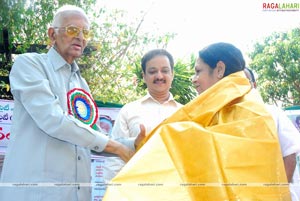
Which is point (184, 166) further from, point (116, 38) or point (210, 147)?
point (116, 38)

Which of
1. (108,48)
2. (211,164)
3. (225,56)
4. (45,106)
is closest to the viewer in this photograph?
(211,164)

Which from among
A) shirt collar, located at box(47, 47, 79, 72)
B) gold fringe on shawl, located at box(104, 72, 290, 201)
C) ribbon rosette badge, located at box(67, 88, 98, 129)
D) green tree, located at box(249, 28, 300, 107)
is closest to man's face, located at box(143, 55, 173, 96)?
ribbon rosette badge, located at box(67, 88, 98, 129)

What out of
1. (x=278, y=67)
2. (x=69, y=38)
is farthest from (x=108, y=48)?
(x=69, y=38)

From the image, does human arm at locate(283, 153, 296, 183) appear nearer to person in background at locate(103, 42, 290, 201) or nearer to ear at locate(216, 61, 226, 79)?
person in background at locate(103, 42, 290, 201)

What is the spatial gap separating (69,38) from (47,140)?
0.49 meters

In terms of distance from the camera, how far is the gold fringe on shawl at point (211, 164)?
112cm

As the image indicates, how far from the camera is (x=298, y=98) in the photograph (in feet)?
23.9

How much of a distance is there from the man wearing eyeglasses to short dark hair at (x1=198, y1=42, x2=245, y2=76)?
1.74 ft

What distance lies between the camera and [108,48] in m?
6.14

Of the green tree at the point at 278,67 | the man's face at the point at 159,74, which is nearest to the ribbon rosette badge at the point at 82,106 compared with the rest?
the man's face at the point at 159,74

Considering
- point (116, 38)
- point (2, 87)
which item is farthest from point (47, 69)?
point (116, 38)

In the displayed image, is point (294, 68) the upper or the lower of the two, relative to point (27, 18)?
lower

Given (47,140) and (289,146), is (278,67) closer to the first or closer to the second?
(289,146)

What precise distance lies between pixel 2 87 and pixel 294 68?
192 inches
